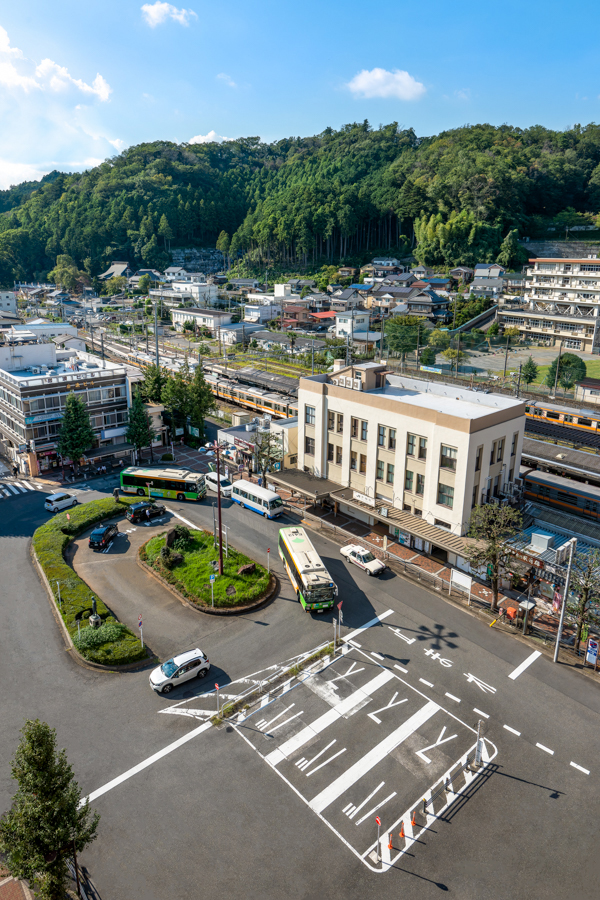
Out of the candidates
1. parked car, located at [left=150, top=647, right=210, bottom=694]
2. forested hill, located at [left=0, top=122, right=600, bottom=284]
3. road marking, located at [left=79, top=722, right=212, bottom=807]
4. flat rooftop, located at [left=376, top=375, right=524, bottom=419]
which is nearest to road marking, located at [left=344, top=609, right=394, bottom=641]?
parked car, located at [left=150, top=647, right=210, bottom=694]

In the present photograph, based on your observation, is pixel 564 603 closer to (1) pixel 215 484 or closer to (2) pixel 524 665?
(2) pixel 524 665

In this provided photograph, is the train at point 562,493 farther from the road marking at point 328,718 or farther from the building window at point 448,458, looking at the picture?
the road marking at point 328,718

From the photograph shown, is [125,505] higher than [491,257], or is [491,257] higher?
[491,257]

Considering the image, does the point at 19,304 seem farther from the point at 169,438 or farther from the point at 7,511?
the point at 7,511

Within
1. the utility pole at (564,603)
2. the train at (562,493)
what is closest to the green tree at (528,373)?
the train at (562,493)

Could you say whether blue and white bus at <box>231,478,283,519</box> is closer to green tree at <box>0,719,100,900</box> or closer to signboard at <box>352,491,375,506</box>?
signboard at <box>352,491,375,506</box>

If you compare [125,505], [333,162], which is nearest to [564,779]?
[125,505]
